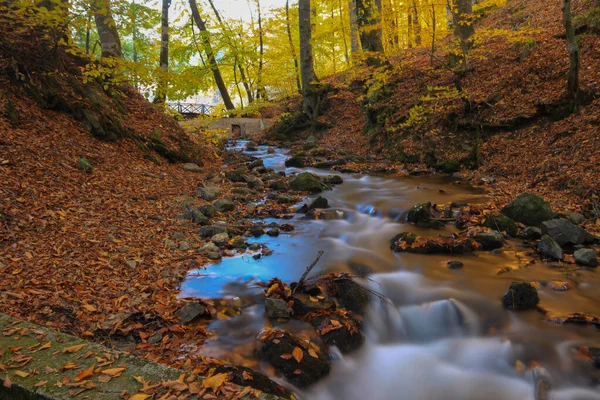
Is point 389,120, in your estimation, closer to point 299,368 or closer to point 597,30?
point 597,30

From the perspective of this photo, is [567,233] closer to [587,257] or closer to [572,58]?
[587,257]

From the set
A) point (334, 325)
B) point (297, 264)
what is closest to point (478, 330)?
point (334, 325)

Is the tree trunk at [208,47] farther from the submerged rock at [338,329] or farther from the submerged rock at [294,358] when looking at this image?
the submerged rock at [294,358]

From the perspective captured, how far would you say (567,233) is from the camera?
5.62m

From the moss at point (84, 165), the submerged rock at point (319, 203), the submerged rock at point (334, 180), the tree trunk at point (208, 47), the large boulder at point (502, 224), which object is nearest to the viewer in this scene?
the large boulder at point (502, 224)

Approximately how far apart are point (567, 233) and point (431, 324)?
2.79 meters

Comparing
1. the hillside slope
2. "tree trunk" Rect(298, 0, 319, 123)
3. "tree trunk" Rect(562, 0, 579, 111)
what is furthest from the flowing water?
"tree trunk" Rect(298, 0, 319, 123)

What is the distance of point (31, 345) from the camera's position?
2.61 m

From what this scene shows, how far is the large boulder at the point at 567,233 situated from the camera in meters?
5.59

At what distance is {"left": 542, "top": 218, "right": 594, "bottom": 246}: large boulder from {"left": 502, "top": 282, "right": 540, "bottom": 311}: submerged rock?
1648 millimetres

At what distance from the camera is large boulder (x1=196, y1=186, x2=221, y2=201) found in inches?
318

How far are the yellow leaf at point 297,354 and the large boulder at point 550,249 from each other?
398 cm

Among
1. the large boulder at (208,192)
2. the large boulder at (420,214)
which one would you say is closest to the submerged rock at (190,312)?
the large boulder at (208,192)

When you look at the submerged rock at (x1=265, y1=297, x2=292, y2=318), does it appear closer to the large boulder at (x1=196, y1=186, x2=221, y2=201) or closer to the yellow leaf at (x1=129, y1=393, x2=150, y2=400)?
the yellow leaf at (x1=129, y1=393, x2=150, y2=400)
